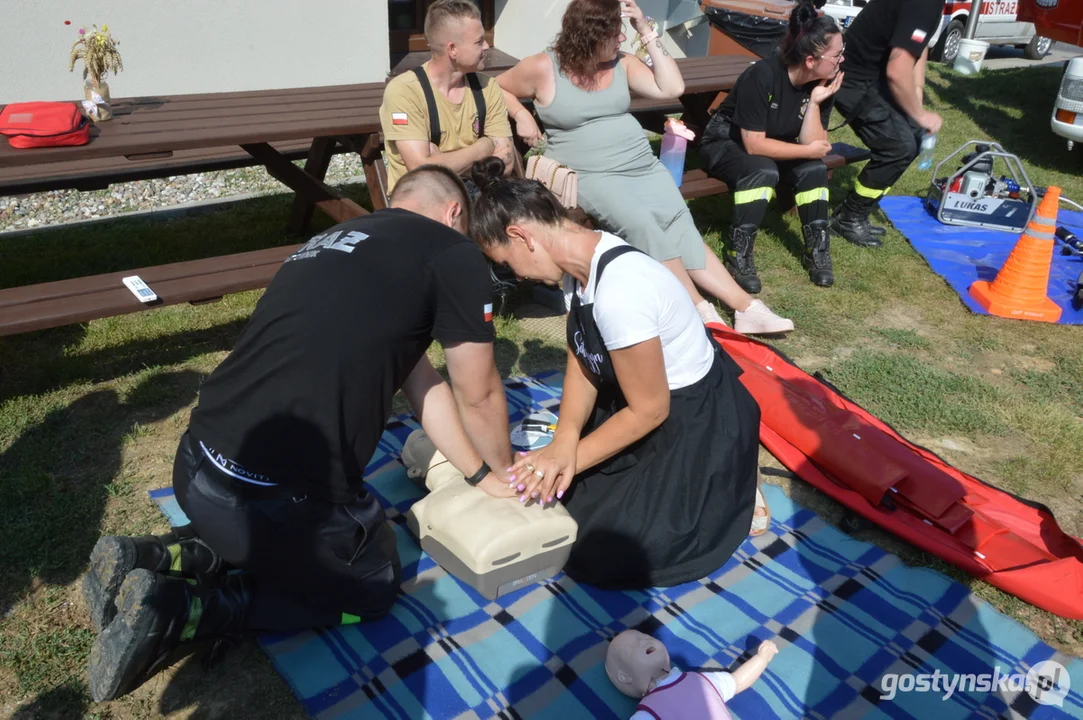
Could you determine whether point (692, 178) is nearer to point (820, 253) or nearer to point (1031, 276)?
point (820, 253)

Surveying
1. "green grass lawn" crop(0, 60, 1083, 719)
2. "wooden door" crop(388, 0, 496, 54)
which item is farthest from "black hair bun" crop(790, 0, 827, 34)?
"wooden door" crop(388, 0, 496, 54)

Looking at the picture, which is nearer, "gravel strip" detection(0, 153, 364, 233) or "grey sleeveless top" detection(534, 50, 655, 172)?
"grey sleeveless top" detection(534, 50, 655, 172)

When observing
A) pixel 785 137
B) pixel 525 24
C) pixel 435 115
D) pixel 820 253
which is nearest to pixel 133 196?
pixel 435 115

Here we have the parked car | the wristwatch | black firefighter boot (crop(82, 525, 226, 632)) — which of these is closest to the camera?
black firefighter boot (crop(82, 525, 226, 632))

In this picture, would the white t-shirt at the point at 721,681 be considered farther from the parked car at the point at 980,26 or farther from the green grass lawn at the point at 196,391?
the parked car at the point at 980,26

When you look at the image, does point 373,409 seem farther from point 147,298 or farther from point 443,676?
point 147,298

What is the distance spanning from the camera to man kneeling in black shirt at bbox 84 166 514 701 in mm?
2047

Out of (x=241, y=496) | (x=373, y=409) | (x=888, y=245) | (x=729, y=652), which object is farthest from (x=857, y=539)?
(x=888, y=245)

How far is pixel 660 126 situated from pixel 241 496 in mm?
4996

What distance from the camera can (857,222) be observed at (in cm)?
598

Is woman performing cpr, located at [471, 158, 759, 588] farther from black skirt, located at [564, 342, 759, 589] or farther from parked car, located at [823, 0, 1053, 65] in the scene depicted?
parked car, located at [823, 0, 1053, 65]

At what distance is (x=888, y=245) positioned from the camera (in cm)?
596

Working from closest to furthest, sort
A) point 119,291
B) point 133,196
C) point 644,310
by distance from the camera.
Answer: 1. point 644,310
2. point 119,291
3. point 133,196

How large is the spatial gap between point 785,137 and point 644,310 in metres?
3.36
